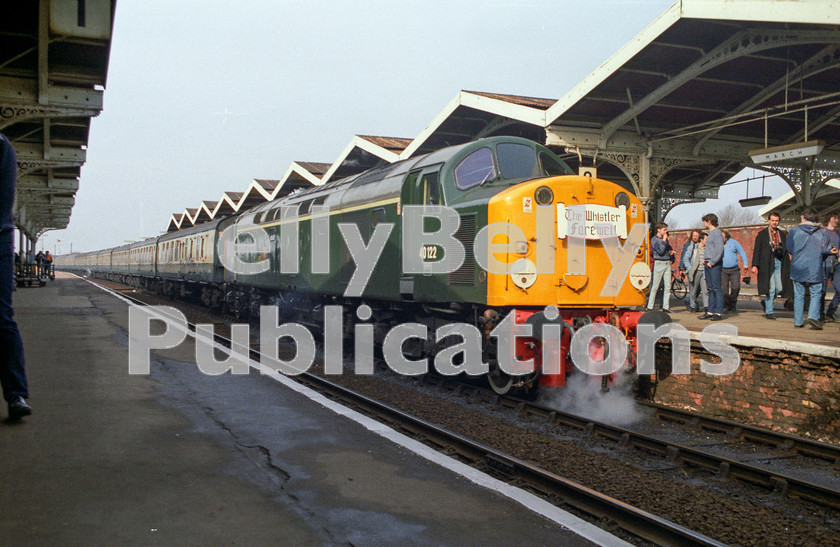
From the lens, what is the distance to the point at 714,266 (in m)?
10.8

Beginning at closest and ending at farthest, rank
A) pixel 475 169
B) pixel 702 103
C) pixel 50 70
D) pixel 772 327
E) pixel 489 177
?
pixel 489 177 < pixel 475 169 < pixel 772 327 < pixel 702 103 < pixel 50 70

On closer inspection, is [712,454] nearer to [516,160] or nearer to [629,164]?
[516,160]

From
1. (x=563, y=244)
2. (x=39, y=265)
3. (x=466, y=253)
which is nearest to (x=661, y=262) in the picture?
(x=563, y=244)

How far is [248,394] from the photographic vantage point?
767 centimetres

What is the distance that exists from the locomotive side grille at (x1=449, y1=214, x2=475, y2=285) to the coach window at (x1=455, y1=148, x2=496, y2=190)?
0.55 meters

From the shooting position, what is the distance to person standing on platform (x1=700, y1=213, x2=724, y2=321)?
10.6m

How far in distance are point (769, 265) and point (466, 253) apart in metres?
6.00

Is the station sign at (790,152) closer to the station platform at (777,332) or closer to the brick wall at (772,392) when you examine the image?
the station platform at (777,332)

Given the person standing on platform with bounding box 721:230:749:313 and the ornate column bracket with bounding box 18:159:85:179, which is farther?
the ornate column bracket with bounding box 18:159:85:179

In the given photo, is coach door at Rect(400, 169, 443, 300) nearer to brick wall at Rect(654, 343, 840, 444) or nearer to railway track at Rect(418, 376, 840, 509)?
railway track at Rect(418, 376, 840, 509)

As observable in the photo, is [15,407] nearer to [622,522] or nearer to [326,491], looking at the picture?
[326,491]

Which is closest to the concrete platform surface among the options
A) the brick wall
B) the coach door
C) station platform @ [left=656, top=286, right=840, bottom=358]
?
station platform @ [left=656, top=286, right=840, bottom=358]

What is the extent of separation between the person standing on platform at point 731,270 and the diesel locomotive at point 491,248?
3781 millimetres

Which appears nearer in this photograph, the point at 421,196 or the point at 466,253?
the point at 466,253
